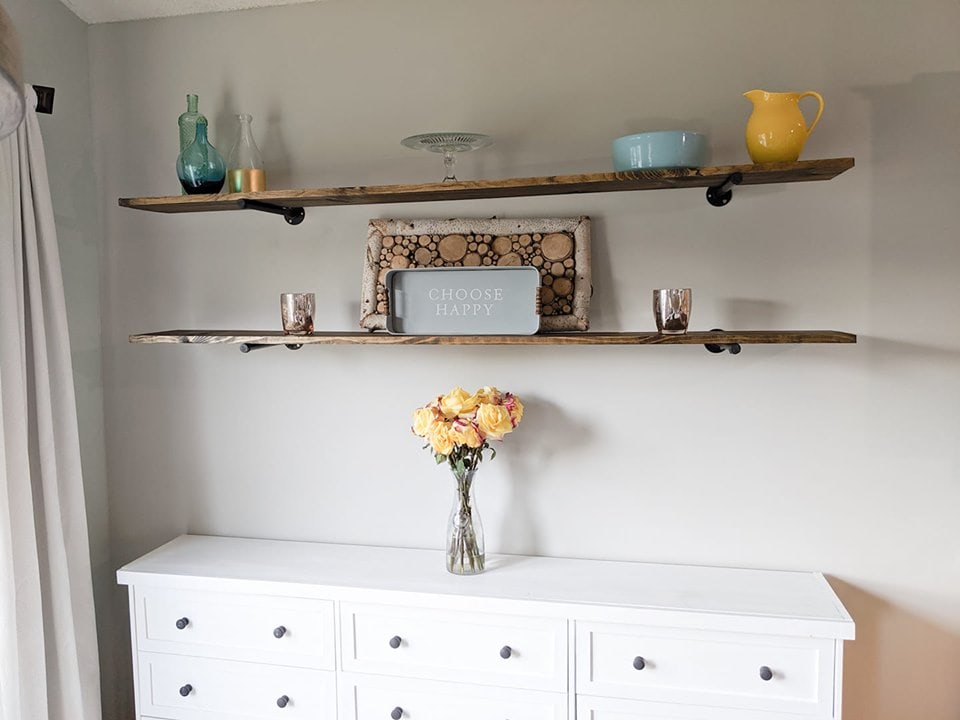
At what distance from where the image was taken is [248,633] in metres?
2.04

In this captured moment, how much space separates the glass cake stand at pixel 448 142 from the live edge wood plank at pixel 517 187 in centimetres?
9

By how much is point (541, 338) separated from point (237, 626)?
1097 millimetres

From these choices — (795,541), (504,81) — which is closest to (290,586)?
(795,541)

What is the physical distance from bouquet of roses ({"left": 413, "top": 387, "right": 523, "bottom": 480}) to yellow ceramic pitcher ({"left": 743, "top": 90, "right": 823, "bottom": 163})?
0.85 m

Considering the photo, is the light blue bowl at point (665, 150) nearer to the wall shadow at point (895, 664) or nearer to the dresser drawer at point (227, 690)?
the wall shadow at point (895, 664)

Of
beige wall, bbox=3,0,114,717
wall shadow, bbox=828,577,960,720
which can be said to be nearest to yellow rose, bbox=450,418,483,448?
wall shadow, bbox=828,577,960,720

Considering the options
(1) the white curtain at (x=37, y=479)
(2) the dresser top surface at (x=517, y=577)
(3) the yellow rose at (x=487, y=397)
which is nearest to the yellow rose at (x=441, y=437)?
(3) the yellow rose at (x=487, y=397)

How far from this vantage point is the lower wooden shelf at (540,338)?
1.78 meters

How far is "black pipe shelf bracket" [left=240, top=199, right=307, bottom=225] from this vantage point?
206cm

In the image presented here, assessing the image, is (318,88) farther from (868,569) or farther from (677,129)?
(868,569)

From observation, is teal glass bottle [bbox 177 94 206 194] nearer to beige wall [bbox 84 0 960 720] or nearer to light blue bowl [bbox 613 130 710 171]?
beige wall [bbox 84 0 960 720]

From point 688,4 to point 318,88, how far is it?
1016 millimetres

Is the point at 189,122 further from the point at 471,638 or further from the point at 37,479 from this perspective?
the point at 471,638

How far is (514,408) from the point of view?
2006 mm
